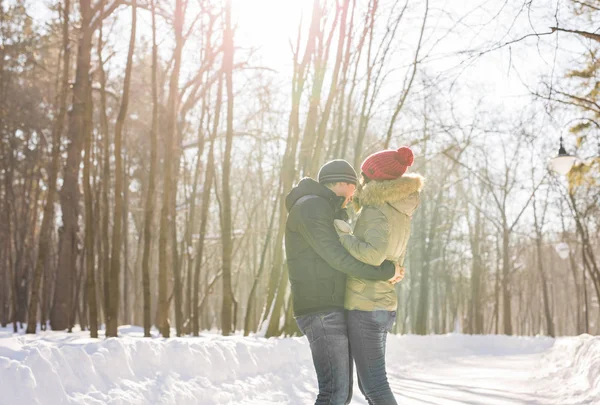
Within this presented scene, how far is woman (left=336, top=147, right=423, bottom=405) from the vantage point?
371 cm

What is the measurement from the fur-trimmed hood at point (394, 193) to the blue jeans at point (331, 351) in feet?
2.16

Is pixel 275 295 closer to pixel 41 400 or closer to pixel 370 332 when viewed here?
pixel 41 400

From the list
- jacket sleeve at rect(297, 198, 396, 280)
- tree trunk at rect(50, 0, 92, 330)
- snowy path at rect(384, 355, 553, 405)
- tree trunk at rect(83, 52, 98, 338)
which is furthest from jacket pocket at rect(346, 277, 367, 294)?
tree trunk at rect(50, 0, 92, 330)

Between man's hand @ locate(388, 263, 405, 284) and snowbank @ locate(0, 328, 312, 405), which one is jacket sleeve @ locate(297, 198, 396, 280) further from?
snowbank @ locate(0, 328, 312, 405)

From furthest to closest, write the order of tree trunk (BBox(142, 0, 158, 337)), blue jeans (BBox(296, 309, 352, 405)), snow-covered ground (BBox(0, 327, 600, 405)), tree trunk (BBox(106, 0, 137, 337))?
tree trunk (BBox(142, 0, 158, 337)), tree trunk (BBox(106, 0, 137, 337)), snow-covered ground (BBox(0, 327, 600, 405)), blue jeans (BBox(296, 309, 352, 405))

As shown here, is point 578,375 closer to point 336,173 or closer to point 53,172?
point 336,173

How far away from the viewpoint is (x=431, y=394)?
9641 mm

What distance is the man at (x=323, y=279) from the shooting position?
3.67 metres

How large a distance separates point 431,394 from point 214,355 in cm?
357

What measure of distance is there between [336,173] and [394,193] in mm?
355

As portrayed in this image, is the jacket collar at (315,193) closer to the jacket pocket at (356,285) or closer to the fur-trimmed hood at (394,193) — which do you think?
the fur-trimmed hood at (394,193)

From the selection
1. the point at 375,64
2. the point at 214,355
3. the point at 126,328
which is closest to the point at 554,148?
the point at 375,64

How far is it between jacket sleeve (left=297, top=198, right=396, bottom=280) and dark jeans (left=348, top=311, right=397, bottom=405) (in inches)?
10.0

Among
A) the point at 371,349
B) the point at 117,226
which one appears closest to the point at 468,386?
the point at 117,226
